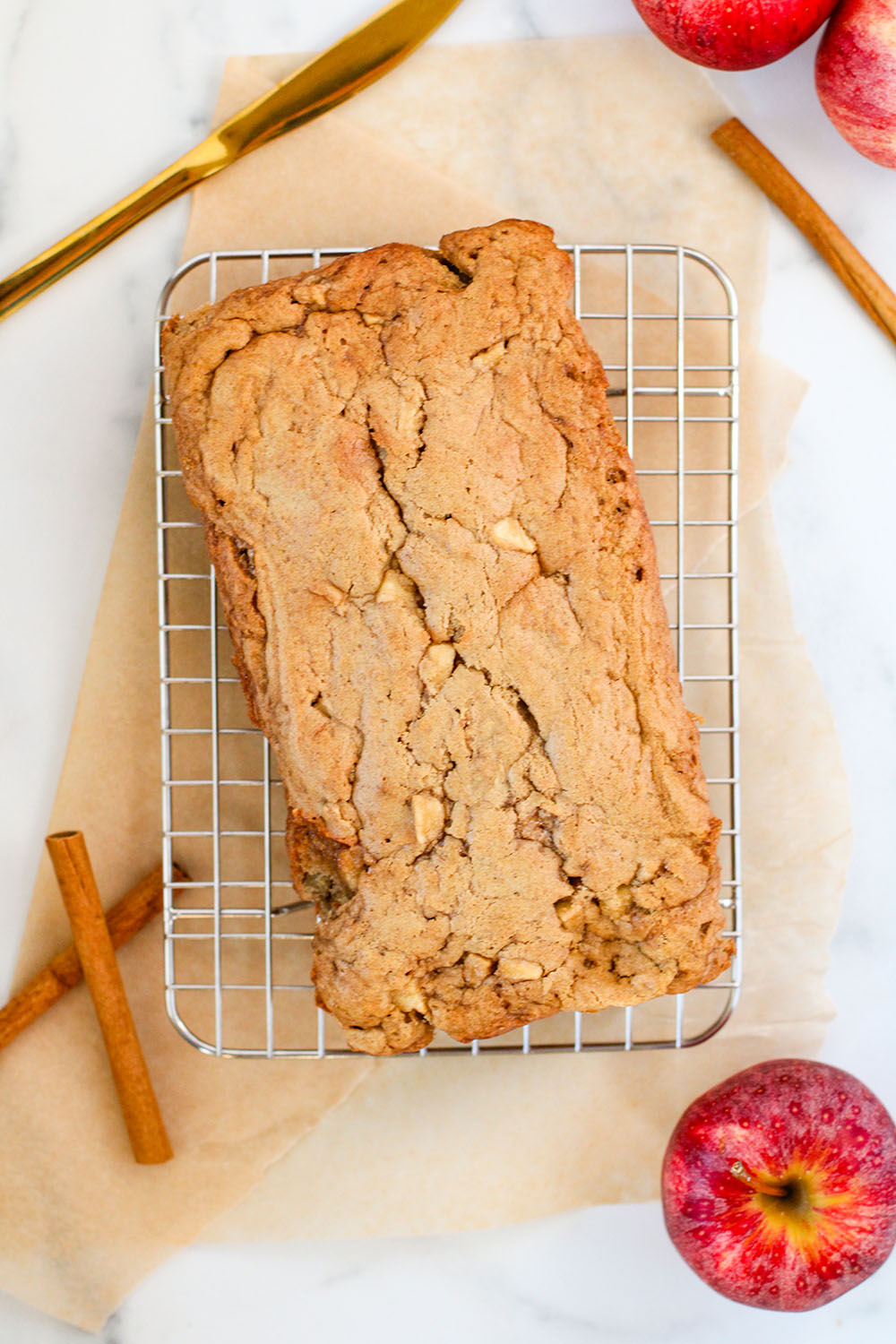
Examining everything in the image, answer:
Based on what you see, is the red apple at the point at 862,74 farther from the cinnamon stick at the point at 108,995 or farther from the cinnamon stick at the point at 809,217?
the cinnamon stick at the point at 108,995

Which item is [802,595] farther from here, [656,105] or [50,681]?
[50,681]

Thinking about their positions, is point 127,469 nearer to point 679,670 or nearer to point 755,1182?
point 679,670

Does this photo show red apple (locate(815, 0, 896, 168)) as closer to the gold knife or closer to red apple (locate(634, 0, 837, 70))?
red apple (locate(634, 0, 837, 70))

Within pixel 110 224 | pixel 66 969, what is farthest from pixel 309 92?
pixel 66 969

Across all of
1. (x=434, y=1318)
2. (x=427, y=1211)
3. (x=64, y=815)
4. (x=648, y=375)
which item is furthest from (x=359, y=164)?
(x=434, y=1318)

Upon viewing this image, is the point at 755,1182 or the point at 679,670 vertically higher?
the point at 679,670
